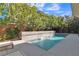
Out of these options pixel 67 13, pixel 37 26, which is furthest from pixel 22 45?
pixel 67 13

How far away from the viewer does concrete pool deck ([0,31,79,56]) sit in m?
3.33

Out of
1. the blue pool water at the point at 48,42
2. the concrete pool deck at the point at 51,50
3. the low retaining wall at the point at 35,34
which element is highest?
the low retaining wall at the point at 35,34

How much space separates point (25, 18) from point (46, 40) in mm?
577

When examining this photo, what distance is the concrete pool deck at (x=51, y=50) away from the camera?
333 centimetres

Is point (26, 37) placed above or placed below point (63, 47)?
above

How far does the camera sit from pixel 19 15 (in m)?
3.37

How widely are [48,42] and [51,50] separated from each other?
0.53ft

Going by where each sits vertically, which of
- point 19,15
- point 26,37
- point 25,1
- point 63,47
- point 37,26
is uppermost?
point 25,1

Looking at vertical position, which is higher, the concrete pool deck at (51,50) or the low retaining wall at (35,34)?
the low retaining wall at (35,34)

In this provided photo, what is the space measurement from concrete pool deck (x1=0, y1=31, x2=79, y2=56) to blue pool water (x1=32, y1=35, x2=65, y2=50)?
0.06 meters

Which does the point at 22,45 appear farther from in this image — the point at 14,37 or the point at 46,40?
the point at 46,40

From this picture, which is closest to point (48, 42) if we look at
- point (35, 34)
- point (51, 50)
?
point (51, 50)

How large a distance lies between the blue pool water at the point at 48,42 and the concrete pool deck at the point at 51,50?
0.06 m

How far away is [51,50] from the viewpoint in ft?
11.0
